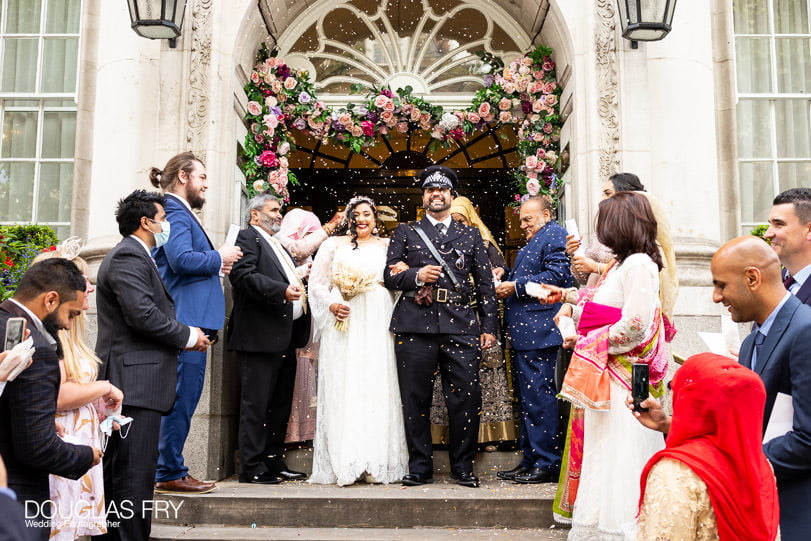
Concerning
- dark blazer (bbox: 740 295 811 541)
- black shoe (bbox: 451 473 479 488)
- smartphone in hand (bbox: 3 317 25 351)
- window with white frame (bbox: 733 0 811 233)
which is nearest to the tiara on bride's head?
smartphone in hand (bbox: 3 317 25 351)

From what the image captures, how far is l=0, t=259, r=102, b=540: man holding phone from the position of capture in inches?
130

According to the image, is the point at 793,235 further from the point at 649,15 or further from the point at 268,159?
the point at 268,159

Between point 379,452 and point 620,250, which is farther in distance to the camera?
point 379,452

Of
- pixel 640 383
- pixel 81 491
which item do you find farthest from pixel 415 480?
pixel 640 383

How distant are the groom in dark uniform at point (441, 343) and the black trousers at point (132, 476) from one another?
2.17 metres

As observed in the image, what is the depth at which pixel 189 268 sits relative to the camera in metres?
5.74

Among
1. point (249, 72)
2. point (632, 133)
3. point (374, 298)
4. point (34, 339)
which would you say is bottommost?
point (34, 339)

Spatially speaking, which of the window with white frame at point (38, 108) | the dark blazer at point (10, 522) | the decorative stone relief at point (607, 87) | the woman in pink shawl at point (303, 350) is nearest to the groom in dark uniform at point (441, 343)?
the woman in pink shawl at point (303, 350)

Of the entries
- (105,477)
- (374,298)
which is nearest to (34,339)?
(105,477)

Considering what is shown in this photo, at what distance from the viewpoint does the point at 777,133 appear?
8375mm

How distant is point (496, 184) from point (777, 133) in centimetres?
431

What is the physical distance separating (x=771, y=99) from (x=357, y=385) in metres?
5.34

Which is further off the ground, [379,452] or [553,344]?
[553,344]

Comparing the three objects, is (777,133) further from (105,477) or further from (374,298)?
(105,477)
